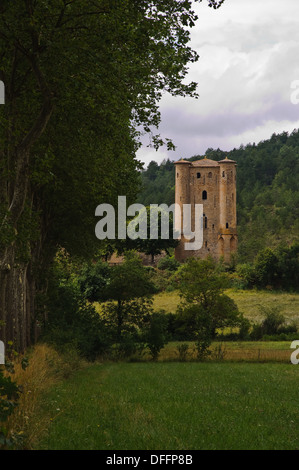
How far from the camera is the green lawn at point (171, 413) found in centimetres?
830

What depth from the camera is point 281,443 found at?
8.38m

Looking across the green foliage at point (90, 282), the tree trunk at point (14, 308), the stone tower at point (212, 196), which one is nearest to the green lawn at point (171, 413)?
the tree trunk at point (14, 308)

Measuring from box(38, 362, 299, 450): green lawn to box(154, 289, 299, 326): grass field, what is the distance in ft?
94.6

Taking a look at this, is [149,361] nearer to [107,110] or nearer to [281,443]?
[107,110]

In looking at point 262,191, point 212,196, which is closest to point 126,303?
point 212,196

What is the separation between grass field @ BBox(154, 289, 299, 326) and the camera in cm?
4695

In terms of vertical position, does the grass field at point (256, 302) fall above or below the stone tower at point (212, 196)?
below

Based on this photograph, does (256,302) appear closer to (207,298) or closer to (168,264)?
(207,298)

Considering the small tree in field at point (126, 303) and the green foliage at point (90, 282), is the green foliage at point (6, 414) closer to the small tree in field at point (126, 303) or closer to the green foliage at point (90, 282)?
the small tree in field at point (126, 303)

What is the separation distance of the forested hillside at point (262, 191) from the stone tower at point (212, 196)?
15.6 feet

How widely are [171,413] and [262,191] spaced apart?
127m

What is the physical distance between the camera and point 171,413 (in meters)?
10.7

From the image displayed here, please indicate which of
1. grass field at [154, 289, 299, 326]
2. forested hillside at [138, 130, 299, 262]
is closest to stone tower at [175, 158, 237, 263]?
forested hillside at [138, 130, 299, 262]
